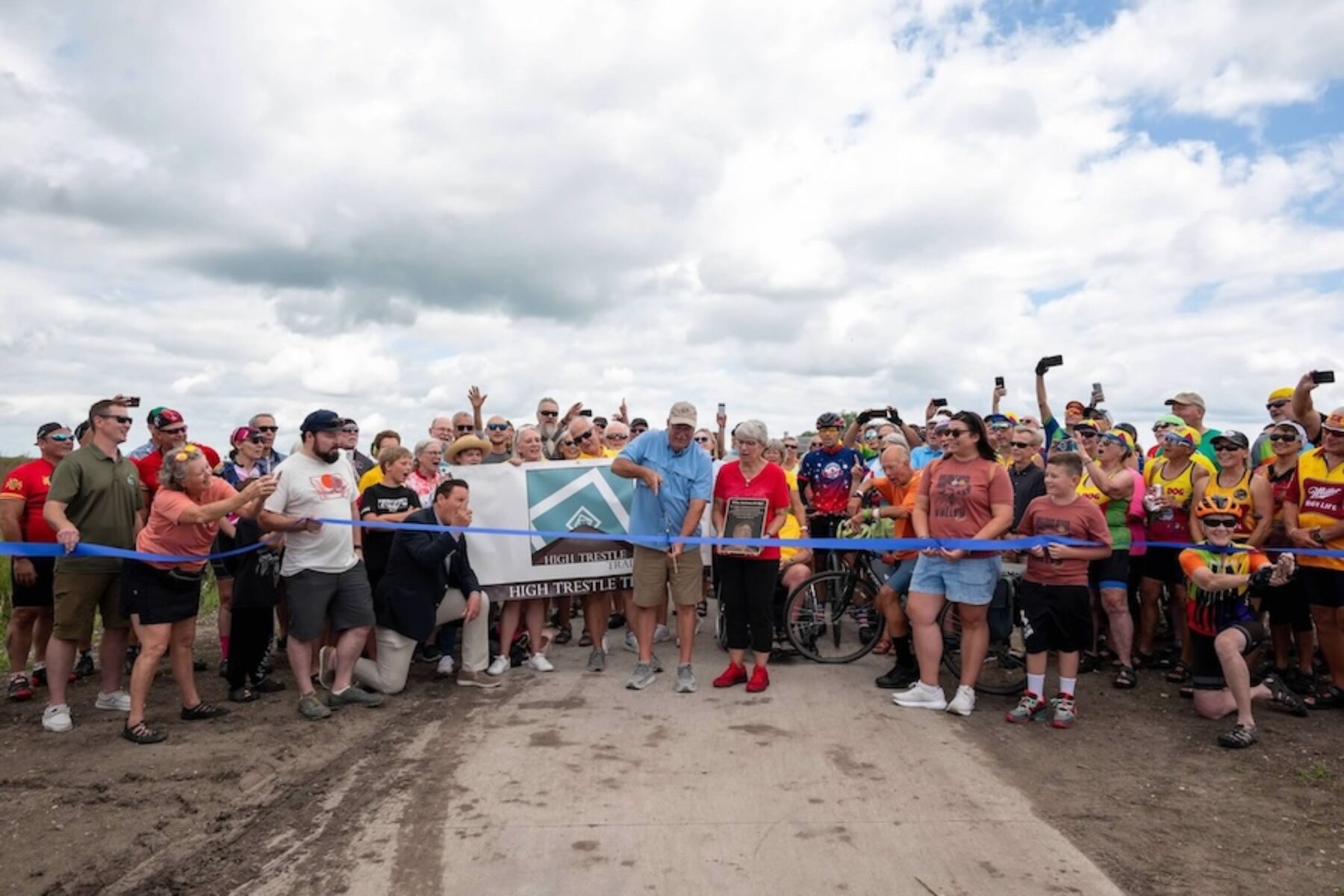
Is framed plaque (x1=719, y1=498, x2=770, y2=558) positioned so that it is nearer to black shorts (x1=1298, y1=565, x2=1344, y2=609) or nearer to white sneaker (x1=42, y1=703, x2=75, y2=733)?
black shorts (x1=1298, y1=565, x2=1344, y2=609)

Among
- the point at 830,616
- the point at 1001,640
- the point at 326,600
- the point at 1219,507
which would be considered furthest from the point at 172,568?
the point at 1219,507

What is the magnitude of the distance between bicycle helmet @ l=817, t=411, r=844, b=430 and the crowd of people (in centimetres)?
101

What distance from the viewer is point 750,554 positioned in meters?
6.55

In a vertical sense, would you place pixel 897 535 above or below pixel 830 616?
above

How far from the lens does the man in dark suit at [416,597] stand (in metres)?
6.47

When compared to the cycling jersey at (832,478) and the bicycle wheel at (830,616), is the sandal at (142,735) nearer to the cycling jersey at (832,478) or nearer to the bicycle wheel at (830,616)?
the bicycle wheel at (830,616)

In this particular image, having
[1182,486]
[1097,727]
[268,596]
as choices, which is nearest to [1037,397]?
[1182,486]

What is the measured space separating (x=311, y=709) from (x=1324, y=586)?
7.12 metres

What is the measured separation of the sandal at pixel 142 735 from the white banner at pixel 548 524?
105 inches

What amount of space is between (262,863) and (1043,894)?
11.0 ft

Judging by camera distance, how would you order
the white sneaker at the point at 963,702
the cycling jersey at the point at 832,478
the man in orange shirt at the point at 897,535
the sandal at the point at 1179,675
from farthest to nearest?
the cycling jersey at the point at 832,478 → the man in orange shirt at the point at 897,535 → the sandal at the point at 1179,675 → the white sneaker at the point at 963,702

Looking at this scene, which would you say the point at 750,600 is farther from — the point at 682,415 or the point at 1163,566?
the point at 1163,566

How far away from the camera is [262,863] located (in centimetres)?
379

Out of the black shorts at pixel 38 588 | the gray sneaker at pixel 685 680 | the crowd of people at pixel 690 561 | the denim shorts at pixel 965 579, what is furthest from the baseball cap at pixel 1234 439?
the black shorts at pixel 38 588
